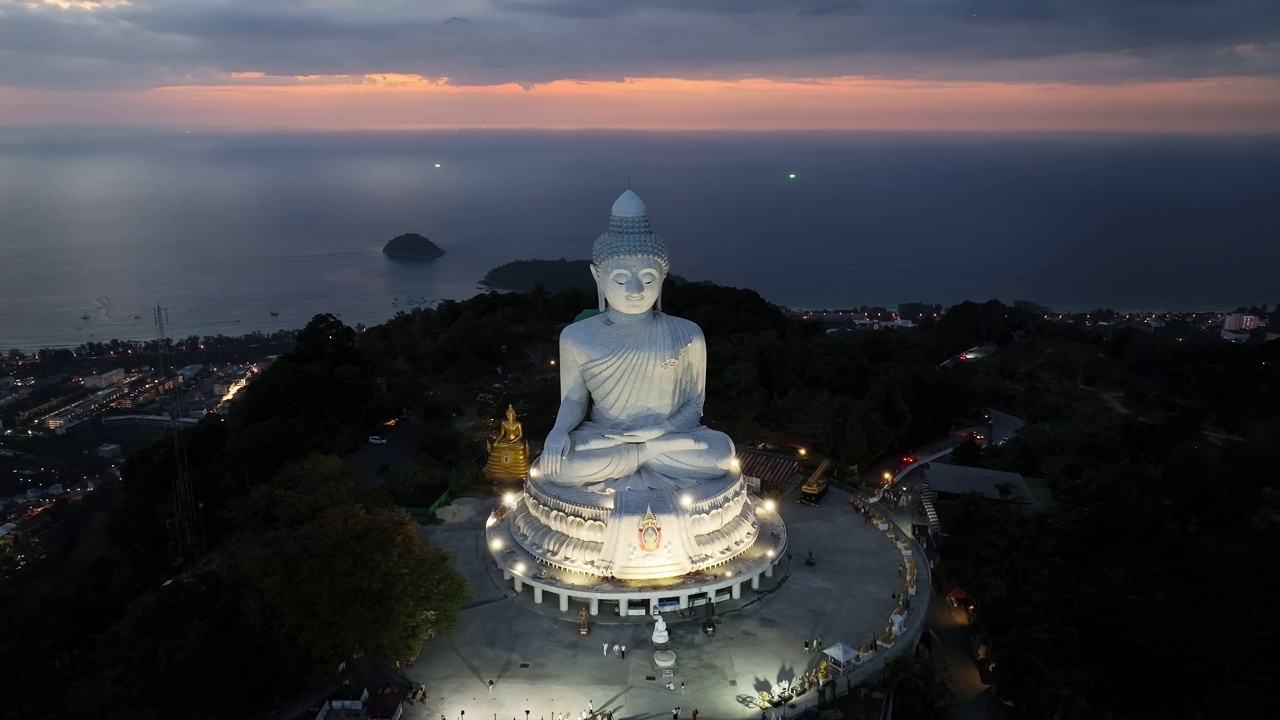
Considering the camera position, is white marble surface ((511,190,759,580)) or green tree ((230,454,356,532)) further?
green tree ((230,454,356,532))

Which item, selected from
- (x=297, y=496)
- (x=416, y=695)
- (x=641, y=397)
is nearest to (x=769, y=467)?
(x=641, y=397)

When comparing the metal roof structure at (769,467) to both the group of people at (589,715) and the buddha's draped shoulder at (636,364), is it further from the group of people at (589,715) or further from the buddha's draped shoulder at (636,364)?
the group of people at (589,715)

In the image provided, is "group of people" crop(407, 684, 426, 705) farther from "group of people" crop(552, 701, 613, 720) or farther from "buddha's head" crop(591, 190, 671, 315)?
"buddha's head" crop(591, 190, 671, 315)

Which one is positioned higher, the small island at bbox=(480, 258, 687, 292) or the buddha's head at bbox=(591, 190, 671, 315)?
the buddha's head at bbox=(591, 190, 671, 315)

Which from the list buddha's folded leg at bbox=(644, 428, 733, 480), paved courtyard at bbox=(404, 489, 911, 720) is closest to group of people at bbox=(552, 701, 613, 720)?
paved courtyard at bbox=(404, 489, 911, 720)

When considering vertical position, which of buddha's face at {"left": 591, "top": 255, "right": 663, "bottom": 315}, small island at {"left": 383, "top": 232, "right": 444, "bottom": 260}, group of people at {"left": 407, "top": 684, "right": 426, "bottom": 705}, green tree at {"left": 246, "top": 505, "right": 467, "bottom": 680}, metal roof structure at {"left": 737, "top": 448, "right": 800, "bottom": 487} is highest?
buddha's face at {"left": 591, "top": 255, "right": 663, "bottom": 315}

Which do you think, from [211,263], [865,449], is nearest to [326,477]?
[865,449]

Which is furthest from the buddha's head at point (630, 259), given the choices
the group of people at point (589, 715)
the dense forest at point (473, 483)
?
the group of people at point (589, 715)

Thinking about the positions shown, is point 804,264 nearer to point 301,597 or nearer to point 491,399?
point 491,399
